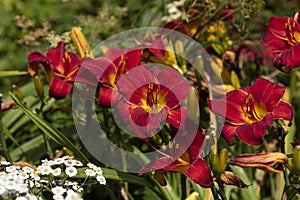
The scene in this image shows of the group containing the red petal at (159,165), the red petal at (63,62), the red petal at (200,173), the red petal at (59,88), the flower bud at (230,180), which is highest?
the red petal at (63,62)

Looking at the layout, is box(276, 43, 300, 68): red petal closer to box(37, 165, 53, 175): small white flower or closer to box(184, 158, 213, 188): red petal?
box(184, 158, 213, 188): red petal

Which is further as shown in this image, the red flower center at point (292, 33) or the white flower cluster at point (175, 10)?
the white flower cluster at point (175, 10)

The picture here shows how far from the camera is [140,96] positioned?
3.22 ft

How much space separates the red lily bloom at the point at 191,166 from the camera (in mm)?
892

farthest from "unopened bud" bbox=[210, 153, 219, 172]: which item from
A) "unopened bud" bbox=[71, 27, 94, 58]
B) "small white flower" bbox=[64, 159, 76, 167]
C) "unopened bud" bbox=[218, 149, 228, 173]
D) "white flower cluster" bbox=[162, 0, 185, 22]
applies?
"white flower cluster" bbox=[162, 0, 185, 22]

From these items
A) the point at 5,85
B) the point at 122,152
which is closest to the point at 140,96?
the point at 122,152

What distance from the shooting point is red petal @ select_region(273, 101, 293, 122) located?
0.94m

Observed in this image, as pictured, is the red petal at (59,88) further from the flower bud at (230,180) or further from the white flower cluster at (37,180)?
the flower bud at (230,180)

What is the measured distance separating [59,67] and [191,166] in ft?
1.24

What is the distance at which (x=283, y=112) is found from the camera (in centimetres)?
94

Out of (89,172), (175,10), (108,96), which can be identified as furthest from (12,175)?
(175,10)

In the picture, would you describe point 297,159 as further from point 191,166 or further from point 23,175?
point 23,175

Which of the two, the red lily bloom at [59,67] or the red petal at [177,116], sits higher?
the red lily bloom at [59,67]

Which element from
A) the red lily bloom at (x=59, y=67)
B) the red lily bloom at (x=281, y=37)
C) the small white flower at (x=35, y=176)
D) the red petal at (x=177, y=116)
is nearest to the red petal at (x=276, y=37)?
the red lily bloom at (x=281, y=37)
